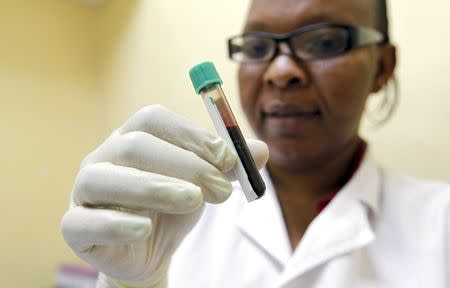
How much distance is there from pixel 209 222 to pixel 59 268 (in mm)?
755

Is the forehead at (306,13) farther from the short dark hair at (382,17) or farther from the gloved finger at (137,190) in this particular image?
the gloved finger at (137,190)

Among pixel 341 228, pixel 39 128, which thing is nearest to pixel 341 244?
pixel 341 228

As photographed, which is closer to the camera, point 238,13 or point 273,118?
point 273,118

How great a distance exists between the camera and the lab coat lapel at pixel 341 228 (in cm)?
63

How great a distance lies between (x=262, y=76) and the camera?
0.71 metres

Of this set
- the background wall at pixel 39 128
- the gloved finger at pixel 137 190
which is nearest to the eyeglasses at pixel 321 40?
the gloved finger at pixel 137 190

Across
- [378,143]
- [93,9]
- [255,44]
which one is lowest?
[378,143]

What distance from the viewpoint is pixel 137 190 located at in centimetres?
40

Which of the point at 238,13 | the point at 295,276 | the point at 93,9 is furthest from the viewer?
the point at 93,9

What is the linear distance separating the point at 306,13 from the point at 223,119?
1.20 feet

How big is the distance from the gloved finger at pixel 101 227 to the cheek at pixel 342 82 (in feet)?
1.30

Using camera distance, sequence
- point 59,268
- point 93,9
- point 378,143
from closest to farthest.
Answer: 1. point 378,143
2. point 59,268
3. point 93,9

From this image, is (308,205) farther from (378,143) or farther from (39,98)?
(39,98)

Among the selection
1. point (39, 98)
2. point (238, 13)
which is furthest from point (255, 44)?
point (39, 98)
